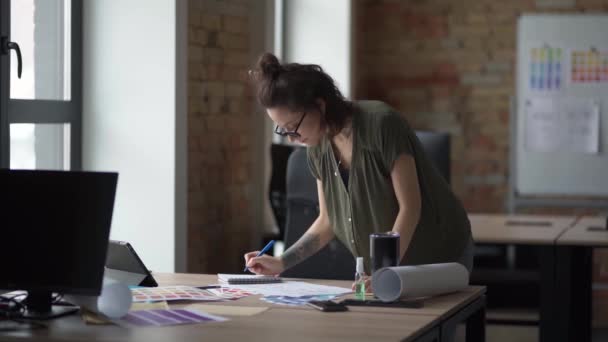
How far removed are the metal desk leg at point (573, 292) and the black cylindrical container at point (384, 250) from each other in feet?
6.00

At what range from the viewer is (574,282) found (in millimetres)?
4281

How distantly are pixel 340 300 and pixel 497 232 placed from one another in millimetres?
2047

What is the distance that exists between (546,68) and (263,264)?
404cm

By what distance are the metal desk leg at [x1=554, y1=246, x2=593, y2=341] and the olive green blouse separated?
4.33 feet

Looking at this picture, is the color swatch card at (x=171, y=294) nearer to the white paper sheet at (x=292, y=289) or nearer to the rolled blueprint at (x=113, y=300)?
the white paper sheet at (x=292, y=289)

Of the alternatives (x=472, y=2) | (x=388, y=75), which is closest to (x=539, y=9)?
(x=472, y=2)

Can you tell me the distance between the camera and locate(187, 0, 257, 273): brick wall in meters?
4.15

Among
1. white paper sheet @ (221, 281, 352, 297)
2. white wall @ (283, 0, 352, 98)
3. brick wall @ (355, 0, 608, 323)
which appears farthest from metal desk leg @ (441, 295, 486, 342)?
brick wall @ (355, 0, 608, 323)

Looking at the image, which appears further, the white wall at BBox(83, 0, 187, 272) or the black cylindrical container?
the white wall at BBox(83, 0, 187, 272)

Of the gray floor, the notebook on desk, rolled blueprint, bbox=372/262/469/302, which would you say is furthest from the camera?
the gray floor

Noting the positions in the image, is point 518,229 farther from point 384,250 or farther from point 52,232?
point 52,232

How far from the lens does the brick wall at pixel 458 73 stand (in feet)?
22.0

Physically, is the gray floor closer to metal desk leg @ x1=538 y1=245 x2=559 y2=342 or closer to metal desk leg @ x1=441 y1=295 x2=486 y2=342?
metal desk leg @ x1=538 y1=245 x2=559 y2=342

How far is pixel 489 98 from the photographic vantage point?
675 centimetres
